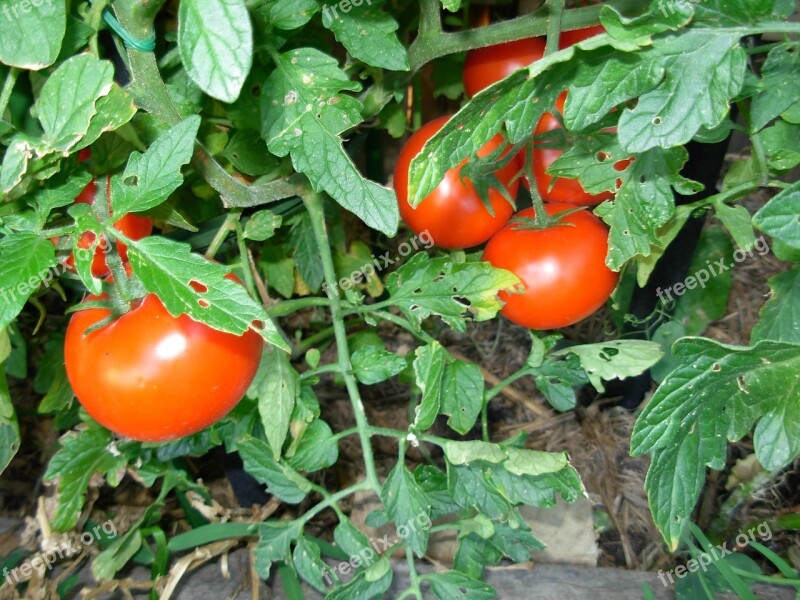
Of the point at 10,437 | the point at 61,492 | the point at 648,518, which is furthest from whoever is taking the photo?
the point at 648,518

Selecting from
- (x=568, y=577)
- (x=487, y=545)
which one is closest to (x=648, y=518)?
(x=568, y=577)

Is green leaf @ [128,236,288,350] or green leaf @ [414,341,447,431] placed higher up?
green leaf @ [128,236,288,350]

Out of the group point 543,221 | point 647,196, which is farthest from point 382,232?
point 647,196

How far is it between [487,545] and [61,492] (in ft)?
2.00

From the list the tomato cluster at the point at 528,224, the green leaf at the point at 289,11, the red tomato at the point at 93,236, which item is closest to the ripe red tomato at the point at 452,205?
the tomato cluster at the point at 528,224

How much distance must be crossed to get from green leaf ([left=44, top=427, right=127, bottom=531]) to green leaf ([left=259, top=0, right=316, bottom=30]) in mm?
634

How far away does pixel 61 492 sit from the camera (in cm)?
94

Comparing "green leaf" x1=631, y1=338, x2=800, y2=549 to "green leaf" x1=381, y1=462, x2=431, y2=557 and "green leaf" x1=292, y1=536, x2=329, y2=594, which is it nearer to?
"green leaf" x1=381, y1=462, x2=431, y2=557

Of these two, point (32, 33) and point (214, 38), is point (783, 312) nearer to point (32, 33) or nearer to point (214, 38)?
point (214, 38)

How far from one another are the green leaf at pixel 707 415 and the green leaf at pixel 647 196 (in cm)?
19

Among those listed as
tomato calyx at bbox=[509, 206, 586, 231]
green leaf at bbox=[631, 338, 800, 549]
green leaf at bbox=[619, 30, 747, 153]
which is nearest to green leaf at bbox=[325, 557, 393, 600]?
green leaf at bbox=[631, 338, 800, 549]

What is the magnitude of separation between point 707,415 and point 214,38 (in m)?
0.55

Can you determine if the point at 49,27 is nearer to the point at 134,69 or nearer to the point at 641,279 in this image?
the point at 134,69

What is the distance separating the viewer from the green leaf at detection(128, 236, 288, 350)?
1.89ft
